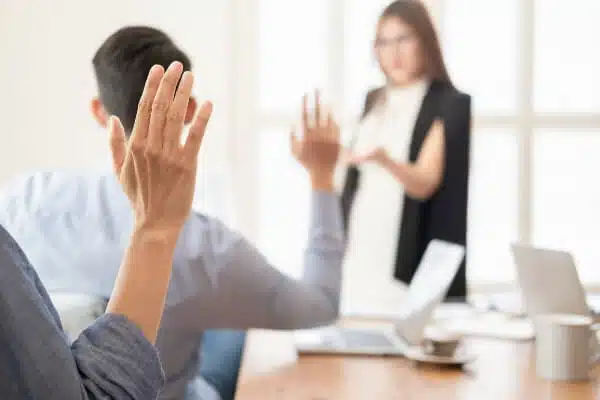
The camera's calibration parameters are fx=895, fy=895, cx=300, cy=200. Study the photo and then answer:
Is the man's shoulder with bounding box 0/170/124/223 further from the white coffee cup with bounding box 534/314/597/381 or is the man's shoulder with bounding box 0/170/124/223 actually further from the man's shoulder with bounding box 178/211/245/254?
the white coffee cup with bounding box 534/314/597/381

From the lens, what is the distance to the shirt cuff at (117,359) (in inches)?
31.8

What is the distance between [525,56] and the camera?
408 centimetres

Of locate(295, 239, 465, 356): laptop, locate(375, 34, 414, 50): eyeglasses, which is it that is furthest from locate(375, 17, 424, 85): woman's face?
locate(295, 239, 465, 356): laptop

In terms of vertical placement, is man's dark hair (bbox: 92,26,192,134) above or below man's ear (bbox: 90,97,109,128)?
above

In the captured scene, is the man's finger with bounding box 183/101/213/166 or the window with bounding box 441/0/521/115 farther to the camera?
the window with bounding box 441/0/521/115

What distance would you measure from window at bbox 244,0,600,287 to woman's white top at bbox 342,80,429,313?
822mm

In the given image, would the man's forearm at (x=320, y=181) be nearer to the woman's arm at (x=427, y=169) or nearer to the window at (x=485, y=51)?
the woman's arm at (x=427, y=169)

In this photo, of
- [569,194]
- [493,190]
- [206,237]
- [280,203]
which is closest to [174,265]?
[206,237]

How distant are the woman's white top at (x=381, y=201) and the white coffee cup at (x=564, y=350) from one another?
1559mm

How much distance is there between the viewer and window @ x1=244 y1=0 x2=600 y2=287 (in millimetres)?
4062

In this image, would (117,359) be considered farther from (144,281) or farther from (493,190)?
(493,190)

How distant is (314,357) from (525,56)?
2.71m

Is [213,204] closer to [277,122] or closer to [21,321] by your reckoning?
[277,122]

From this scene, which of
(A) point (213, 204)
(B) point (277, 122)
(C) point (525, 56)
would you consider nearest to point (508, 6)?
(C) point (525, 56)
